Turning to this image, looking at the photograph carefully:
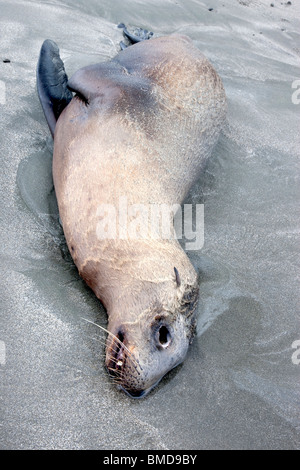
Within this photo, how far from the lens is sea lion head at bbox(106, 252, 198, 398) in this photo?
8.20 feet

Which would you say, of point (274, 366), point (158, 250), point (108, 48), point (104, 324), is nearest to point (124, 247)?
point (158, 250)

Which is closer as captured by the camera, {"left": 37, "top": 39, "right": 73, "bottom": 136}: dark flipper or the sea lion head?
the sea lion head

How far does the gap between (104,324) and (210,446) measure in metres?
0.84

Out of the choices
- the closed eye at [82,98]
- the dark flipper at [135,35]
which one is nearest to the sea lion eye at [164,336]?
the closed eye at [82,98]

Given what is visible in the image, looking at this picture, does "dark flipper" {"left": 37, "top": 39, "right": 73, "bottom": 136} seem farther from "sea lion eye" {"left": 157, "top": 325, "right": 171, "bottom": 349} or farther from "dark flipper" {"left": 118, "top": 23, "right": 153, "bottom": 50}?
"sea lion eye" {"left": 157, "top": 325, "right": 171, "bottom": 349}

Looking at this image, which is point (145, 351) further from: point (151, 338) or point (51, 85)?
point (51, 85)

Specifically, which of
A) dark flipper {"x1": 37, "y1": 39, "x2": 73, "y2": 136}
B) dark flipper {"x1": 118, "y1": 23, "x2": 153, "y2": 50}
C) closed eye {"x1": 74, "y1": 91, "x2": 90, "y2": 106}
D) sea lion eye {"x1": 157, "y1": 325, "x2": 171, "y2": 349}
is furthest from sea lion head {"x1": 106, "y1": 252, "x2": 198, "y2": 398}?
dark flipper {"x1": 118, "y1": 23, "x2": 153, "y2": 50}

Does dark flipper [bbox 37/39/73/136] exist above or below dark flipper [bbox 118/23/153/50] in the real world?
above

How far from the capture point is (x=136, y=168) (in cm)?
329

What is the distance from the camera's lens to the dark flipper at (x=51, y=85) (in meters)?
4.02

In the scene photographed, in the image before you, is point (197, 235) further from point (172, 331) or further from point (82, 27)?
point (82, 27)

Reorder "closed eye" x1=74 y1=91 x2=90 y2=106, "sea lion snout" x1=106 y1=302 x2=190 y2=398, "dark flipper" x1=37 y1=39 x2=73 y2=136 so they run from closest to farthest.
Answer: "sea lion snout" x1=106 y1=302 x2=190 y2=398 < "closed eye" x1=74 y1=91 x2=90 y2=106 < "dark flipper" x1=37 y1=39 x2=73 y2=136

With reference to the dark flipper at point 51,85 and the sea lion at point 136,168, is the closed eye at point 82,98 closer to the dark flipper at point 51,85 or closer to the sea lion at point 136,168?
the sea lion at point 136,168

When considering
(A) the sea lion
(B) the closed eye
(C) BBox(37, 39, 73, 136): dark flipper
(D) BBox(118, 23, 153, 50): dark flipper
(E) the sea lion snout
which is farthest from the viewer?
(D) BBox(118, 23, 153, 50): dark flipper
